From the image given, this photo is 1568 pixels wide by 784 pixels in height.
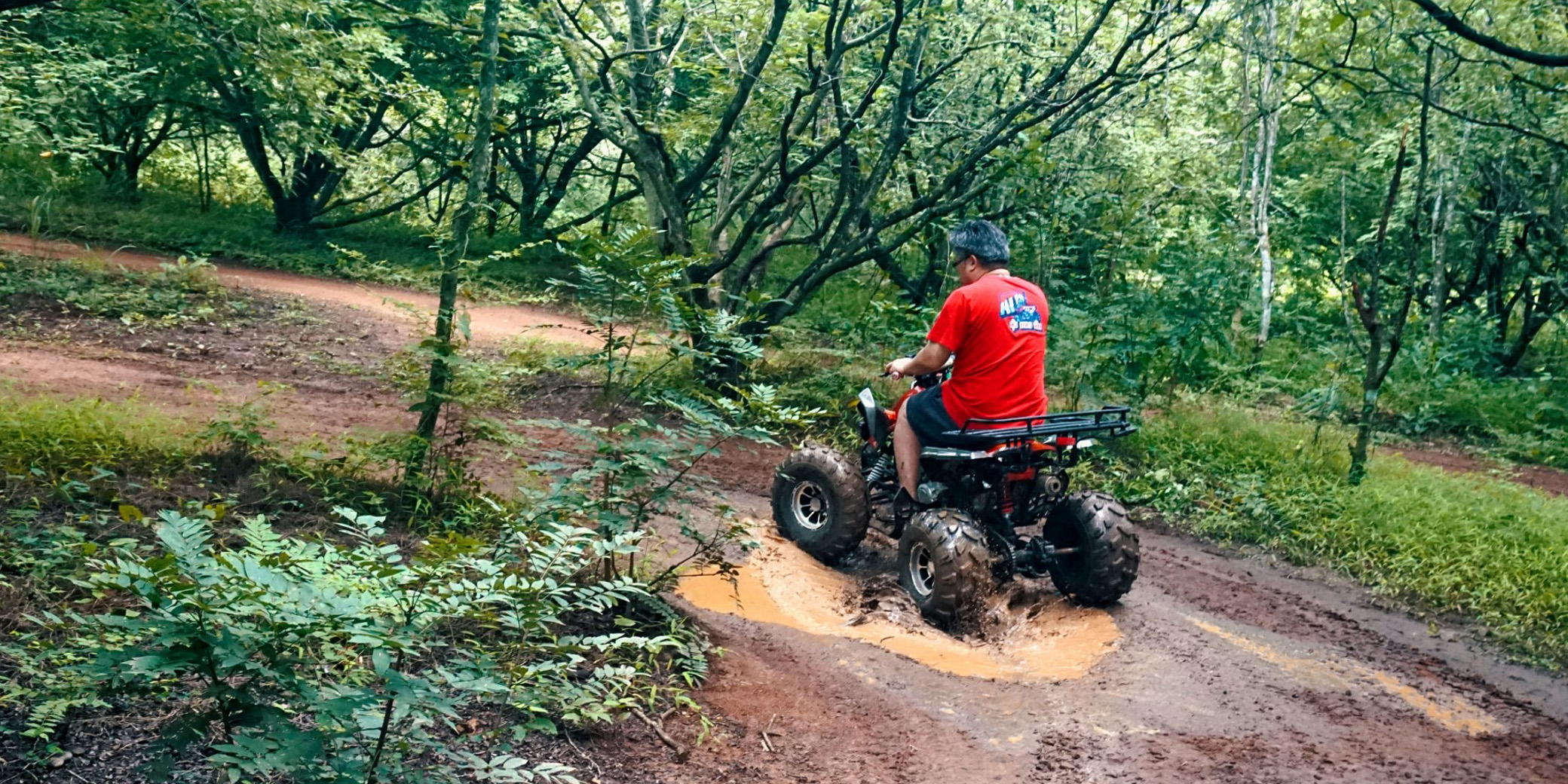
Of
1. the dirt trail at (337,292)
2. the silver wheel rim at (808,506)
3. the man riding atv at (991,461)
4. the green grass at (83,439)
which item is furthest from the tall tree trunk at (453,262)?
the dirt trail at (337,292)

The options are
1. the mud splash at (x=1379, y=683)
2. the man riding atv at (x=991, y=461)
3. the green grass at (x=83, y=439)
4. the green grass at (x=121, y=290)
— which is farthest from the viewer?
the green grass at (x=121, y=290)

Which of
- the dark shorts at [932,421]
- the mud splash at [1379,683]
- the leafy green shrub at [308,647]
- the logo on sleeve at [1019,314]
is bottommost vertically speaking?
the mud splash at [1379,683]

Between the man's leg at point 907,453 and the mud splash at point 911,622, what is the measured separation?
0.66 meters

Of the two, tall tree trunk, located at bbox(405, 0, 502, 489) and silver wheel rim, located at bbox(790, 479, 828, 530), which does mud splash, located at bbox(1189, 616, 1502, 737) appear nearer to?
silver wheel rim, located at bbox(790, 479, 828, 530)

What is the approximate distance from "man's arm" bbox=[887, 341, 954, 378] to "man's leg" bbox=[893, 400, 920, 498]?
30 cm

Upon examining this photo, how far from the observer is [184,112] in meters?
18.0

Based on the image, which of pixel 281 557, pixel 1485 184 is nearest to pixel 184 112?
pixel 281 557

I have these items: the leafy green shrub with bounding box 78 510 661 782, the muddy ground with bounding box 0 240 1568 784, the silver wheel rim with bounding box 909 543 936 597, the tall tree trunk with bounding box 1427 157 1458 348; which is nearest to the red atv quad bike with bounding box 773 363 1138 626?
the silver wheel rim with bounding box 909 543 936 597

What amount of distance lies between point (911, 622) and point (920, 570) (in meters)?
0.30

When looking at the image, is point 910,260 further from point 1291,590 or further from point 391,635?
point 391,635

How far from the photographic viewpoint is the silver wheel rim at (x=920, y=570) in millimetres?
6137

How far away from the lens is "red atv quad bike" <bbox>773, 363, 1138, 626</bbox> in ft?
19.2

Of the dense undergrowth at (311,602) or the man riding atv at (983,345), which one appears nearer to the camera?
the dense undergrowth at (311,602)

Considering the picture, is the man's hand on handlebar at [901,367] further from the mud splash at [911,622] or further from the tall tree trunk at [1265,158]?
the tall tree trunk at [1265,158]
